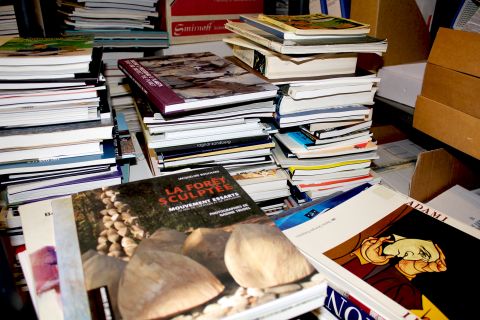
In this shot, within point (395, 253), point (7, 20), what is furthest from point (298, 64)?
point (7, 20)

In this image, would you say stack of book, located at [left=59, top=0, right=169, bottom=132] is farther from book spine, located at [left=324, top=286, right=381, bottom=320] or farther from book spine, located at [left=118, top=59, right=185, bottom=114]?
book spine, located at [left=324, top=286, right=381, bottom=320]

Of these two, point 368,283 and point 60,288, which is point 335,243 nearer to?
point 368,283

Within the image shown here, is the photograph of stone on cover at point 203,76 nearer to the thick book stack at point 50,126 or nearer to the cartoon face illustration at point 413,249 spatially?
the thick book stack at point 50,126

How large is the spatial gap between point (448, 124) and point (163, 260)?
0.75 meters

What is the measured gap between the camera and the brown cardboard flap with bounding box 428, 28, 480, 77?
829mm

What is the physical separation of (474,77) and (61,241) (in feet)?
A: 2.86

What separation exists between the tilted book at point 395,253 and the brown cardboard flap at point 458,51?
320 millimetres

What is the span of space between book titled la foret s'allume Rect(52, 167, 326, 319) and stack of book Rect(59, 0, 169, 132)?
2.34 feet

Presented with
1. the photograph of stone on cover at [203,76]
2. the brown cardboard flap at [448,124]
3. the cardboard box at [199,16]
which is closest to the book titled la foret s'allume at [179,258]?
the photograph of stone on cover at [203,76]

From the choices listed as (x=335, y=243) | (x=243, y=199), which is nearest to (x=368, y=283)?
(x=335, y=243)

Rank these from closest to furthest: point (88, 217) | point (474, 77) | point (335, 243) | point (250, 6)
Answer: point (88, 217) → point (335, 243) → point (474, 77) → point (250, 6)

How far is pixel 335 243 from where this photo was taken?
73cm

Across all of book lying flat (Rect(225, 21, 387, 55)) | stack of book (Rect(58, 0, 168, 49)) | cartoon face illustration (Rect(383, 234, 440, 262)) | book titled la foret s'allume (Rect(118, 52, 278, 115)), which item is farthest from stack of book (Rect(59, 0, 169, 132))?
cartoon face illustration (Rect(383, 234, 440, 262))

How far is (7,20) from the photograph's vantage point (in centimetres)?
120
